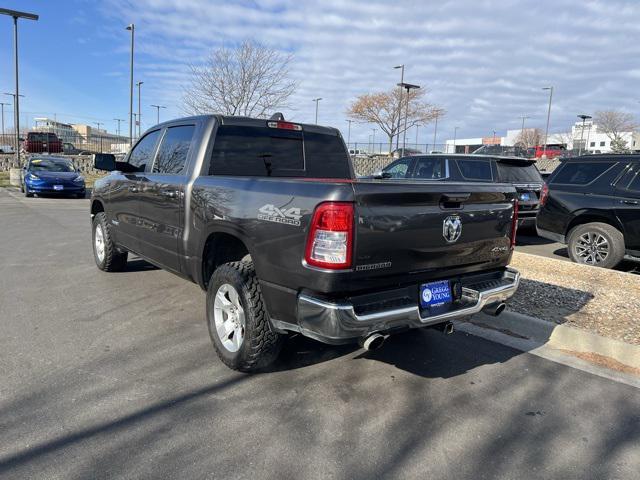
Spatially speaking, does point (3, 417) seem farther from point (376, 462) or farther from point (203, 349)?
point (376, 462)

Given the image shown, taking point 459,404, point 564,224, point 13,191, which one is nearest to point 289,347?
point 459,404

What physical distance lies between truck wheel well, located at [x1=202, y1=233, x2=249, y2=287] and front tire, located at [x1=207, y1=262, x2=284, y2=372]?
0.82 feet

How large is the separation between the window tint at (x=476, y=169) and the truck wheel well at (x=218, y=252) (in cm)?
677

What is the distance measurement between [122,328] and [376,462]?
2.89m

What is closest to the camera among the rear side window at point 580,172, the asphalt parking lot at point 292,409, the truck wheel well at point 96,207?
the asphalt parking lot at point 292,409

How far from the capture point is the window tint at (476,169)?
9508 millimetres

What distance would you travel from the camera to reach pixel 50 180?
17.6m

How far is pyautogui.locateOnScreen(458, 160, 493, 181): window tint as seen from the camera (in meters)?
9.51

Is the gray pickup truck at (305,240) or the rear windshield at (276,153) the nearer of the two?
the gray pickup truck at (305,240)

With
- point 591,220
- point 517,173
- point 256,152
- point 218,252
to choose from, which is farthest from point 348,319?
point 517,173

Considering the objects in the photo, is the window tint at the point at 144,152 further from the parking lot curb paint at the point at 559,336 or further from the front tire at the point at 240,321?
the parking lot curb paint at the point at 559,336

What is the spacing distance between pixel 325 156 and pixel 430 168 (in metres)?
5.93

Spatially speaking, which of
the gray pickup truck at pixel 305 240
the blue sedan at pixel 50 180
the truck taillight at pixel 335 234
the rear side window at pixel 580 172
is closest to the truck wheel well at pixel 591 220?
the rear side window at pixel 580 172

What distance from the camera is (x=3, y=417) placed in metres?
3.01
